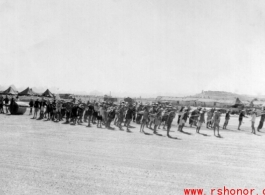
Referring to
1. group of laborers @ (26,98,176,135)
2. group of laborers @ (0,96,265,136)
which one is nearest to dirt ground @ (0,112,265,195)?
group of laborers @ (0,96,265,136)

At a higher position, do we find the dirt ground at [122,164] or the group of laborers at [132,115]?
the group of laborers at [132,115]

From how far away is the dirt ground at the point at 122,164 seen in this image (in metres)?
7.07

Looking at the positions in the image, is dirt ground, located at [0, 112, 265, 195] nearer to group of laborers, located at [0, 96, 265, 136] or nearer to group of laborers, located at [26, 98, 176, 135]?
group of laborers, located at [0, 96, 265, 136]

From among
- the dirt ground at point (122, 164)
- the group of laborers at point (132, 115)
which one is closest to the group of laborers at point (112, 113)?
the group of laborers at point (132, 115)

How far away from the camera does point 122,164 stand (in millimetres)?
9086

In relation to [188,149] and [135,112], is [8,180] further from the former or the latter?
[135,112]

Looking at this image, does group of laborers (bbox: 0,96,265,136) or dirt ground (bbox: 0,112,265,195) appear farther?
group of laborers (bbox: 0,96,265,136)

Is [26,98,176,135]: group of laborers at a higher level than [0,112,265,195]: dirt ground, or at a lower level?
higher

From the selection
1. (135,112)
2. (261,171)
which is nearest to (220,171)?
(261,171)

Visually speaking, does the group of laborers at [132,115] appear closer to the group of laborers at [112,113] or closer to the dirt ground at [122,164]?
the group of laborers at [112,113]

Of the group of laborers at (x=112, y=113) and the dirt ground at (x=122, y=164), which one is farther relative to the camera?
the group of laborers at (x=112, y=113)

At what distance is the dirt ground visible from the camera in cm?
707

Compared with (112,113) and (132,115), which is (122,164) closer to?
(112,113)

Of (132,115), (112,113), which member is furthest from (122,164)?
(132,115)
